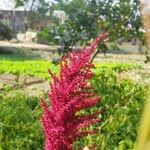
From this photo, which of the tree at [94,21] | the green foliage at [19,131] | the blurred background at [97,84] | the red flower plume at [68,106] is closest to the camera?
the red flower plume at [68,106]

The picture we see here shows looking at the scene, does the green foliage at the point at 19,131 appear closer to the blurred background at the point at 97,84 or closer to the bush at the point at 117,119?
the blurred background at the point at 97,84

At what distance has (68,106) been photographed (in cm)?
137

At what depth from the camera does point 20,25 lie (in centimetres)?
5897

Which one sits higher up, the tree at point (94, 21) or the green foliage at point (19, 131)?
the tree at point (94, 21)

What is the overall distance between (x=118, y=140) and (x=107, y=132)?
290 millimetres

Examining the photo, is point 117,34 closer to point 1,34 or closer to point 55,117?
point 55,117

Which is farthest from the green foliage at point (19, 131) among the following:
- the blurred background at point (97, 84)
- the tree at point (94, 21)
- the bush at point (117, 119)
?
the tree at point (94, 21)

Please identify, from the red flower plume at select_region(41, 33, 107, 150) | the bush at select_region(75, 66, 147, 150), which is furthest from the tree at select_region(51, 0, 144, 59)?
the red flower plume at select_region(41, 33, 107, 150)

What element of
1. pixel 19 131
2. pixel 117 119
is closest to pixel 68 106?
pixel 19 131

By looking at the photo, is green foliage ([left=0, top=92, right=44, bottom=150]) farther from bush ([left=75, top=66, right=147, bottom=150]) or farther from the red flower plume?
the red flower plume

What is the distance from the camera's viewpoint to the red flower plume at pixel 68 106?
138cm

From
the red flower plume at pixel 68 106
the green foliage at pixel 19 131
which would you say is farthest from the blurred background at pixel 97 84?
the red flower plume at pixel 68 106

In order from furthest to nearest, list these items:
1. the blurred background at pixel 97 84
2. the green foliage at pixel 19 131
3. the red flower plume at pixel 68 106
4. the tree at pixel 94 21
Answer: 1. the tree at pixel 94 21
2. the blurred background at pixel 97 84
3. the green foliage at pixel 19 131
4. the red flower plume at pixel 68 106

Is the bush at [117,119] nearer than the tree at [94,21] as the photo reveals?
Yes
